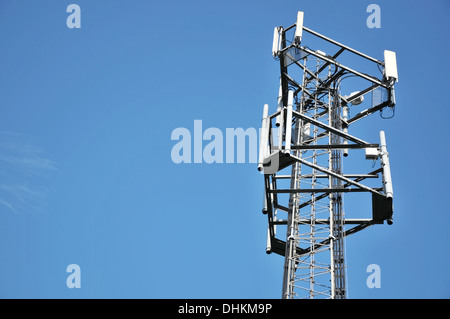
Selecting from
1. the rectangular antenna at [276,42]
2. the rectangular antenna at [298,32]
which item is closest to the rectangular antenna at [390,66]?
the rectangular antenna at [298,32]

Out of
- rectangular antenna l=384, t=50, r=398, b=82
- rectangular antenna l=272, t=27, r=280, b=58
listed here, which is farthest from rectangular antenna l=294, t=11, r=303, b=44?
rectangular antenna l=384, t=50, r=398, b=82

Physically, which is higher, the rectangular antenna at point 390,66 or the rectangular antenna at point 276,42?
the rectangular antenna at point 276,42

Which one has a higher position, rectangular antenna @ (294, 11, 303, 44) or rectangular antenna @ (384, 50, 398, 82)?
rectangular antenna @ (294, 11, 303, 44)

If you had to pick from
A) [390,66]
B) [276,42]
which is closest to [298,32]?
[276,42]

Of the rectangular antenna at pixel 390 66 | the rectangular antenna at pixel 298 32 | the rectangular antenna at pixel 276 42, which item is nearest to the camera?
the rectangular antenna at pixel 298 32

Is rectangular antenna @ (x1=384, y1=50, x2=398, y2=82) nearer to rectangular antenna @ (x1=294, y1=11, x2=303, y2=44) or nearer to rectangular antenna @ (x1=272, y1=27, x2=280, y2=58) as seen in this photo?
rectangular antenna @ (x1=294, y1=11, x2=303, y2=44)

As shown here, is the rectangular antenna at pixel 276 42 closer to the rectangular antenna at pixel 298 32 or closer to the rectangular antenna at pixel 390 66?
the rectangular antenna at pixel 298 32

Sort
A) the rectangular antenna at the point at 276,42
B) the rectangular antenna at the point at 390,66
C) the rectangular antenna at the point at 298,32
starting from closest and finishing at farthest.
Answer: the rectangular antenna at the point at 298,32 < the rectangular antenna at the point at 276,42 < the rectangular antenna at the point at 390,66

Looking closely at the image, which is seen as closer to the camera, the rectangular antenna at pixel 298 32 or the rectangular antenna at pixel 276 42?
the rectangular antenna at pixel 298 32

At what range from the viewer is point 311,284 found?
3111 cm

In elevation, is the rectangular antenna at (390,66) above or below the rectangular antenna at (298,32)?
below

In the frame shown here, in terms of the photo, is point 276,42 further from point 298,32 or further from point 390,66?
point 390,66

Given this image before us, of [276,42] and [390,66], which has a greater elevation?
[276,42]
